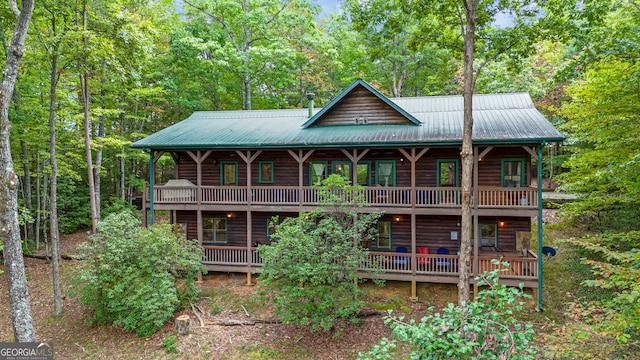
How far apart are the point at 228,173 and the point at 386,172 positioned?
7712 millimetres

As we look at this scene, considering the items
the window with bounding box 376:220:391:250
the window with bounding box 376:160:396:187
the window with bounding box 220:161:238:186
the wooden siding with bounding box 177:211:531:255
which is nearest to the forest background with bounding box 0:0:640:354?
the wooden siding with bounding box 177:211:531:255

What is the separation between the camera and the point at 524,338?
3.71 m

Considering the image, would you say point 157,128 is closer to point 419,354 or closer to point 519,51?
point 519,51

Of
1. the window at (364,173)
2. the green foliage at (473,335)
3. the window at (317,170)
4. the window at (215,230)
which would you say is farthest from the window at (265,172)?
the green foliage at (473,335)

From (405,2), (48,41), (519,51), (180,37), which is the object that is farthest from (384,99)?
(180,37)

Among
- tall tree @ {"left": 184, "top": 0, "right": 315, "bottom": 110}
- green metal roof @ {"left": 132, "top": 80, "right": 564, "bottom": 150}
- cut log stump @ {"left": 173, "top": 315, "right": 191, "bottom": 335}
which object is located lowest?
cut log stump @ {"left": 173, "top": 315, "right": 191, "bottom": 335}

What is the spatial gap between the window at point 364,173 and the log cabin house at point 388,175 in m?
0.05

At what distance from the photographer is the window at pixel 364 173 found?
48.5ft

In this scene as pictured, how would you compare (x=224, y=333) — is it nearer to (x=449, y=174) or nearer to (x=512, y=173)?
(x=449, y=174)

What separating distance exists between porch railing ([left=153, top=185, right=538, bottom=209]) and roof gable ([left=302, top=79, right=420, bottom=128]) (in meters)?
3.36

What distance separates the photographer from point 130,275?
426 inches

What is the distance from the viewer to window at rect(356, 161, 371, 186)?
14.8 metres

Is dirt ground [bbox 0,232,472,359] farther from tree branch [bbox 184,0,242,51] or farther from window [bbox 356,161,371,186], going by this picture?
tree branch [bbox 184,0,242,51]

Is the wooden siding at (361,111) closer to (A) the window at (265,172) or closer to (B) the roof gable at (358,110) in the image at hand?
(B) the roof gable at (358,110)
